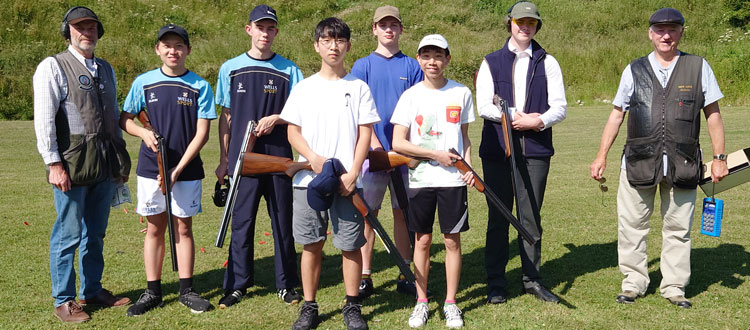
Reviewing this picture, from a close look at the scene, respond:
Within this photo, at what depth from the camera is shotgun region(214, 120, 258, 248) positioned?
15.8ft

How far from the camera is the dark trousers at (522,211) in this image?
18.5 feet

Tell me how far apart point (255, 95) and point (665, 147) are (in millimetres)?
3146

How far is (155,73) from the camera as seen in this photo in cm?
551

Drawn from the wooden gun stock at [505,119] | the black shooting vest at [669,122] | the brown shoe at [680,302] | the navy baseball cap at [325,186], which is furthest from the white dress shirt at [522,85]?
the brown shoe at [680,302]

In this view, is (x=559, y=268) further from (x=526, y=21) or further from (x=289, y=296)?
(x=289, y=296)

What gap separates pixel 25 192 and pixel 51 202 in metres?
1.09

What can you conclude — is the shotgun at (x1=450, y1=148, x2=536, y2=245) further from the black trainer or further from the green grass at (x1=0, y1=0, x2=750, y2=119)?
the green grass at (x1=0, y1=0, x2=750, y2=119)

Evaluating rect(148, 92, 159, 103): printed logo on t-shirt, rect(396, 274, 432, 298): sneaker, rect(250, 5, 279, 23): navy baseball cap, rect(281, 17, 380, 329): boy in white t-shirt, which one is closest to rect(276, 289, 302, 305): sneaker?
rect(281, 17, 380, 329): boy in white t-shirt

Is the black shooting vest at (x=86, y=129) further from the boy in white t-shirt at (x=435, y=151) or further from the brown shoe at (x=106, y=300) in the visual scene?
the boy in white t-shirt at (x=435, y=151)

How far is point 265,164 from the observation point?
5121 millimetres

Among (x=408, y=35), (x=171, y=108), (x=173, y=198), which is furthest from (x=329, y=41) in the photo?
(x=408, y=35)

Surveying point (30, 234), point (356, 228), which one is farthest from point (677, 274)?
point (30, 234)

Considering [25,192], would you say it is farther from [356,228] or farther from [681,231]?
[681,231]

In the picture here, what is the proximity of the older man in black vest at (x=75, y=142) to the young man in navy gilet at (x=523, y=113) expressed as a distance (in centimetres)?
284
